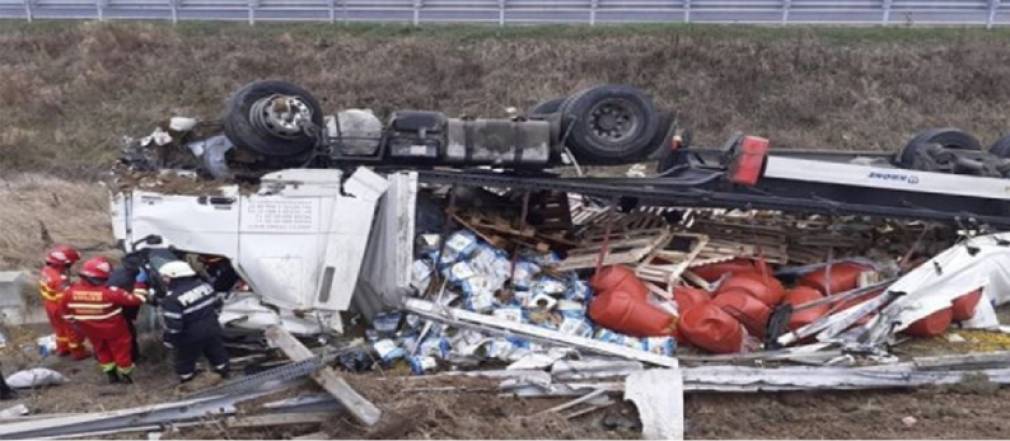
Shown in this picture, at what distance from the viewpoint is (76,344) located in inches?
323

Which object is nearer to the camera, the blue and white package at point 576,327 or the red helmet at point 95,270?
the red helmet at point 95,270

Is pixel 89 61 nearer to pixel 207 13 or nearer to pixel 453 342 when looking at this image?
pixel 207 13

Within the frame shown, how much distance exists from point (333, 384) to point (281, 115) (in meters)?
2.17

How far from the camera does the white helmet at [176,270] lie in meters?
7.23

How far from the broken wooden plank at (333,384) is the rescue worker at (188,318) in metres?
0.40

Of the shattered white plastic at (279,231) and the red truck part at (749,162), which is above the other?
the red truck part at (749,162)

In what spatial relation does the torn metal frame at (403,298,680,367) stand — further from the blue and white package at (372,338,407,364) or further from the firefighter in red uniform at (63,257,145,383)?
the firefighter in red uniform at (63,257,145,383)

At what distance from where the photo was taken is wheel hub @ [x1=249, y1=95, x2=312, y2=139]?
25.8 ft

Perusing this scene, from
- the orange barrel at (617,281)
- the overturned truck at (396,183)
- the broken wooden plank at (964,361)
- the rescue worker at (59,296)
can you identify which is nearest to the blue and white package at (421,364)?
the overturned truck at (396,183)

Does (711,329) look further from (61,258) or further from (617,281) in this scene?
(61,258)

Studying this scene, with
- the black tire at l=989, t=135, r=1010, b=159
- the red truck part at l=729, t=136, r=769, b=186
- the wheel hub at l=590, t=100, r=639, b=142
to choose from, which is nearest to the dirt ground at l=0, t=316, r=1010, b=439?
the red truck part at l=729, t=136, r=769, b=186

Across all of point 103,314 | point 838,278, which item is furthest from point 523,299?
point 103,314

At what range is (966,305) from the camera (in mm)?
8383

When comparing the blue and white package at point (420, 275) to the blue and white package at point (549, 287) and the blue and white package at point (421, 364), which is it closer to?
the blue and white package at point (421, 364)
